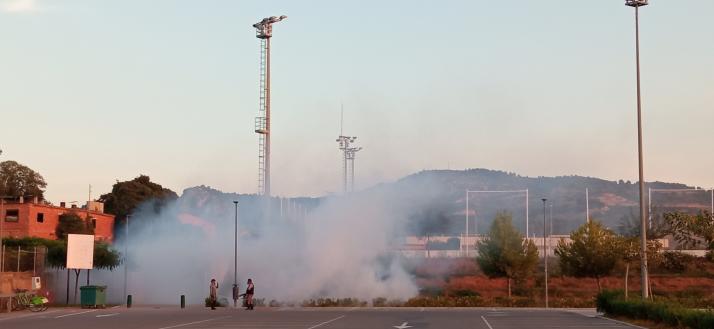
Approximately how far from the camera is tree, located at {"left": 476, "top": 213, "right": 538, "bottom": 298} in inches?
3762

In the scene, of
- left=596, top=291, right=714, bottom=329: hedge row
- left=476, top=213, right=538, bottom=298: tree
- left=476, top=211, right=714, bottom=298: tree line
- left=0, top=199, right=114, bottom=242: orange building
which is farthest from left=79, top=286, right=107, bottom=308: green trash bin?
left=0, top=199, right=114, bottom=242: orange building

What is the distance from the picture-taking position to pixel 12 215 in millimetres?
113438

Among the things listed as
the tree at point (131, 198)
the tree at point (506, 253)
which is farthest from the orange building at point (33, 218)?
the tree at point (506, 253)

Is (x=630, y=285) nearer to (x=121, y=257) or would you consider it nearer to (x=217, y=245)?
(x=217, y=245)

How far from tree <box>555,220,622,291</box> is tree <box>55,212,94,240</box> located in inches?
2259

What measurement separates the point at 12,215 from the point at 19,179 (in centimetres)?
3588

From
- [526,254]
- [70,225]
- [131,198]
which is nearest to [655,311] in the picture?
[526,254]

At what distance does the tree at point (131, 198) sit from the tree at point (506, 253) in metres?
57.0

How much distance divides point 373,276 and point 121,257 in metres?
23.4

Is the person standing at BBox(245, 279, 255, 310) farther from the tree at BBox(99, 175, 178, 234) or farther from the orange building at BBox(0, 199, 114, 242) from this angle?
the tree at BBox(99, 175, 178, 234)

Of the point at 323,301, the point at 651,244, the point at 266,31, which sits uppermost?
the point at 266,31

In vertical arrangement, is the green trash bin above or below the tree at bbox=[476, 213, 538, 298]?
below

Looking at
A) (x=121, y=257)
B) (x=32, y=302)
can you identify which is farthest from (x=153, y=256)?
(x=32, y=302)

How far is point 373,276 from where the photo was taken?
8038 centimetres
